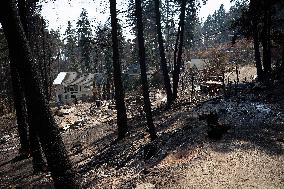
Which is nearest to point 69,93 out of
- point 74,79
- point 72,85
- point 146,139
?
point 72,85

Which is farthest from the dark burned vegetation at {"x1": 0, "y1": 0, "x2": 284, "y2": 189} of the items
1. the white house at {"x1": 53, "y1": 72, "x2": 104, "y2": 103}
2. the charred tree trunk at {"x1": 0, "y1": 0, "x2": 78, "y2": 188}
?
the white house at {"x1": 53, "y1": 72, "x2": 104, "y2": 103}

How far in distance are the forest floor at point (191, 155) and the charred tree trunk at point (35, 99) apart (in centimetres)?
273

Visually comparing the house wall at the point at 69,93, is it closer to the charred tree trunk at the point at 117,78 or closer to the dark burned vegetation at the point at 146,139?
the dark burned vegetation at the point at 146,139

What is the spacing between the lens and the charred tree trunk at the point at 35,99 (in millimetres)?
7359

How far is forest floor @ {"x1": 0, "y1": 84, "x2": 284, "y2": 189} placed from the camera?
9.61 meters

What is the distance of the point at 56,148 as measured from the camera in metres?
7.84

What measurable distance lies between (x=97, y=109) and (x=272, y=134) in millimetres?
24036

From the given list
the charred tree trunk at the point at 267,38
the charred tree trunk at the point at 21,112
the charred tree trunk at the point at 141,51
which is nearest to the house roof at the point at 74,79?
the charred tree trunk at the point at 267,38

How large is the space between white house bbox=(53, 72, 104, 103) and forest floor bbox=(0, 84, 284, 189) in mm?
37348

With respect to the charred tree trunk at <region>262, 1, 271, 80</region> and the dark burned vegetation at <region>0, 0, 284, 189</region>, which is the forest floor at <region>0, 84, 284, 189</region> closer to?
the dark burned vegetation at <region>0, 0, 284, 189</region>

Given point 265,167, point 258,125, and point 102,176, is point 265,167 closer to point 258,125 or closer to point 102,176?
point 258,125

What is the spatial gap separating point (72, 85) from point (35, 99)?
173ft

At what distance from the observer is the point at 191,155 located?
1127 centimetres

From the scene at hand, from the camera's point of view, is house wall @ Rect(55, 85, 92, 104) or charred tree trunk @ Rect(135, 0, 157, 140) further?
house wall @ Rect(55, 85, 92, 104)
